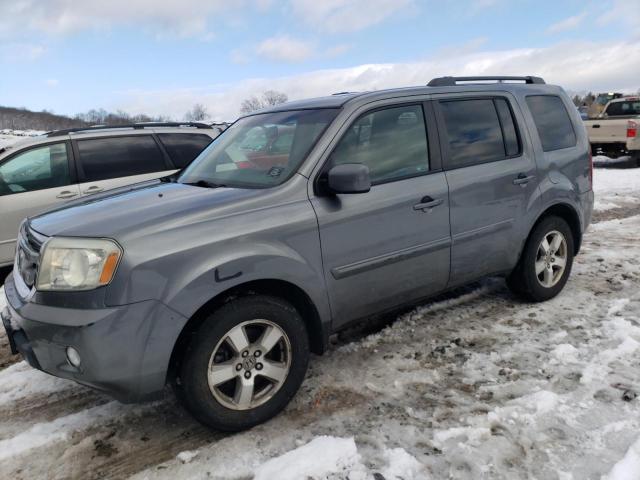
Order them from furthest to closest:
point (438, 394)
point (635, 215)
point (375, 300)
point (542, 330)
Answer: point (635, 215)
point (542, 330)
point (375, 300)
point (438, 394)

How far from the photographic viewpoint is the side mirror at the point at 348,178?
2.88 meters

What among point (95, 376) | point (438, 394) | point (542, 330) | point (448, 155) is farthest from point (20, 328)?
point (542, 330)

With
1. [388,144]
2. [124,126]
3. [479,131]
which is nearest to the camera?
[388,144]

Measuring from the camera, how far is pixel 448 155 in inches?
144

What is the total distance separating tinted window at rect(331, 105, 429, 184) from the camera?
10.6 feet

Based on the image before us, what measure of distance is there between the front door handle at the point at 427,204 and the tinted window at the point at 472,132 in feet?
1.09

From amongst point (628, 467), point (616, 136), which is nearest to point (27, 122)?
point (616, 136)

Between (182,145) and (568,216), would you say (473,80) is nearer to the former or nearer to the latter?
(568,216)

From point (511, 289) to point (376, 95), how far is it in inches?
85.4

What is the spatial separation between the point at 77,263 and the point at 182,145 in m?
4.73

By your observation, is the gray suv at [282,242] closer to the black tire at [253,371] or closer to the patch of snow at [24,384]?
the black tire at [253,371]

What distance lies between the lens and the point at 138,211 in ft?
9.07

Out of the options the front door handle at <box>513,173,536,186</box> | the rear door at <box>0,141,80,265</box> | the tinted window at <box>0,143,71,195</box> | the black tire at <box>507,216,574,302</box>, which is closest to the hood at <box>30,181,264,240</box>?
the front door handle at <box>513,173,536,186</box>

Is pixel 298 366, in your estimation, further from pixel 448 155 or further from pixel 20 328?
pixel 448 155
